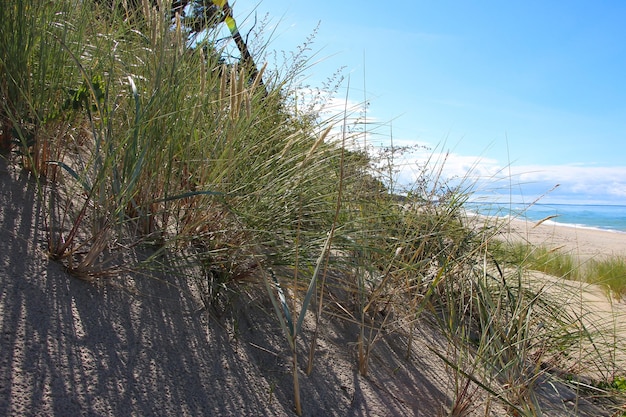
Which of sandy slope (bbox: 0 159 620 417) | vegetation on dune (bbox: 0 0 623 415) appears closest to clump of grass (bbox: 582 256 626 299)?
vegetation on dune (bbox: 0 0 623 415)

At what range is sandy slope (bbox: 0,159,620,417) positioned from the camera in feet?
3.74

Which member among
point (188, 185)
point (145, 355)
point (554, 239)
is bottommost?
point (554, 239)

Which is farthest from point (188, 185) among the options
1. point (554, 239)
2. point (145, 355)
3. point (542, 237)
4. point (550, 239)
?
point (554, 239)

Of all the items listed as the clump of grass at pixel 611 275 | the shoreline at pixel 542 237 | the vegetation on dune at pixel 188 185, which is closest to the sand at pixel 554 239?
the shoreline at pixel 542 237

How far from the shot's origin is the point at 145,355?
1.33 metres

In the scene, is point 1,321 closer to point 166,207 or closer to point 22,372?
point 22,372

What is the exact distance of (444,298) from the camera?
8.72ft

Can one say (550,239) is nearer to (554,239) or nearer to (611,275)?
(554,239)

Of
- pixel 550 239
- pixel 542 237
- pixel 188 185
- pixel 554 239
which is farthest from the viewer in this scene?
pixel 554 239

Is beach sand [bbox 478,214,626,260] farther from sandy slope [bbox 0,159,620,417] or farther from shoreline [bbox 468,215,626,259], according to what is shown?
sandy slope [bbox 0,159,620,417]

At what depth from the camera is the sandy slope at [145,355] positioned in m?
1.14

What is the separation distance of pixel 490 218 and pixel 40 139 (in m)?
2.11

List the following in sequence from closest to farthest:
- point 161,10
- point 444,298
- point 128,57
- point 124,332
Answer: point 124,332
point 161,10
point 128,57
point 444,298

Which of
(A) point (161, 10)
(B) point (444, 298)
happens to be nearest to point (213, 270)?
(A) point (161, 10)
